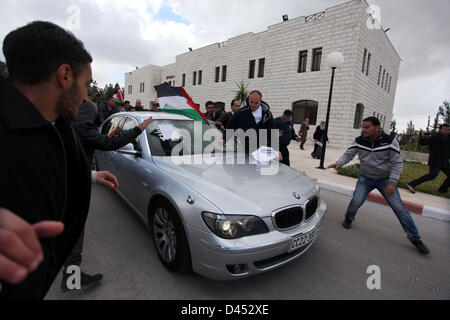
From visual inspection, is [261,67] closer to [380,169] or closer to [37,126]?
[380,169]

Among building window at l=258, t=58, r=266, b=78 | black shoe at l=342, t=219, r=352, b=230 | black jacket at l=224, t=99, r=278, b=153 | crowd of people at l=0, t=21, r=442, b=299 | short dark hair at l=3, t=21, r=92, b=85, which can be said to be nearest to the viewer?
crowd of people at l=0, t=21, r=442, b=299

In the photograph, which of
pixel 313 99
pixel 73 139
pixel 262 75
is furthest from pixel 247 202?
pixel 262 75

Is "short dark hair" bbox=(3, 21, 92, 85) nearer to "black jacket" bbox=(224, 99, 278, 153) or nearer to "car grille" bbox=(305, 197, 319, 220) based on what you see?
"car grille" bbox=(305, 197, 319, 220)

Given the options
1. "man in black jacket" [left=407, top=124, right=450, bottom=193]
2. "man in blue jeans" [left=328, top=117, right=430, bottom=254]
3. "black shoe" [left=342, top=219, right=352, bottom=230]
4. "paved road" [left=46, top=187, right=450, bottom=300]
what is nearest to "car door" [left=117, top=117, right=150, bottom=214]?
"paved road" [left=46, top=187, right=450, bottom=300]

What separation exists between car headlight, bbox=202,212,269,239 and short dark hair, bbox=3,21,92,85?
141 cm

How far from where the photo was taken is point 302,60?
56.6ft

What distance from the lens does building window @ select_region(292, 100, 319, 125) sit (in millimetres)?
16578

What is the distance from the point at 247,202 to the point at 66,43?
1.62 metres

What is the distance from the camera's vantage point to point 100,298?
201 cm

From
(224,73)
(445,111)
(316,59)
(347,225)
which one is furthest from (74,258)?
(445,111)

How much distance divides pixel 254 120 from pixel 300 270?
266cm

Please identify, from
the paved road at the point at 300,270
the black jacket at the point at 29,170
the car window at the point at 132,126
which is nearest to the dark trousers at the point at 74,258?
the paved road at the point at 300,270

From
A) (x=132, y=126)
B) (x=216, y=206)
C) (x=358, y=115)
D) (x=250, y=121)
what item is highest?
(x=358, y=115)

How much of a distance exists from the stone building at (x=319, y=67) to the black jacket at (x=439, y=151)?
9.69 m
